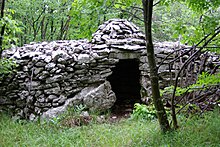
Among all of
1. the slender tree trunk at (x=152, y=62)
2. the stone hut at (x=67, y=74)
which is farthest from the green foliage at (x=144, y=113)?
the slender tree trunk at (x=152, y=62)

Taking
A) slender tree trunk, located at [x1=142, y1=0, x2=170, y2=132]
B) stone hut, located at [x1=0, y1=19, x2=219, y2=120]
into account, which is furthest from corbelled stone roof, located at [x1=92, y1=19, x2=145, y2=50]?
slender tree trunk, located at [x1=142, y1=0, x2=170, y2=132]

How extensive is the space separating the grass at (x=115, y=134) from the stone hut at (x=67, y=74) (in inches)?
22.7

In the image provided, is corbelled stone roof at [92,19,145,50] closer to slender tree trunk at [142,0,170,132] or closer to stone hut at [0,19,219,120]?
stone hut at [0,19,219,120]

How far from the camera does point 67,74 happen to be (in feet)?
17.5

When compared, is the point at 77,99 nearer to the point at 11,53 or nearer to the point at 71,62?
the point at 71,62

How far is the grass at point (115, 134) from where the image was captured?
3328 mm

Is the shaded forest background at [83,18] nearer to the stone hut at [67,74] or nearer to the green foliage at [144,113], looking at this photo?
the stone hut at [67,74]

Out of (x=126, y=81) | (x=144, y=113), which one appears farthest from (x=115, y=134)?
(x=126, y=81)

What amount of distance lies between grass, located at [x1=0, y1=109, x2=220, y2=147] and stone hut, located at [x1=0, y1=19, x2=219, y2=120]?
58cm

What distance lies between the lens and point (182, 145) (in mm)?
3135

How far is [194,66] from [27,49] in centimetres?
407

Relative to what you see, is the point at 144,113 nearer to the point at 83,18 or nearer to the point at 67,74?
the point at 67,74

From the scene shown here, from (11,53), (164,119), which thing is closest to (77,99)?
(11,53)

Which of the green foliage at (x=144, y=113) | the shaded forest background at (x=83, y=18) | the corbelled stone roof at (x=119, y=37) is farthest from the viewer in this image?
the corbelled stone roof at (x=119, y=37)
